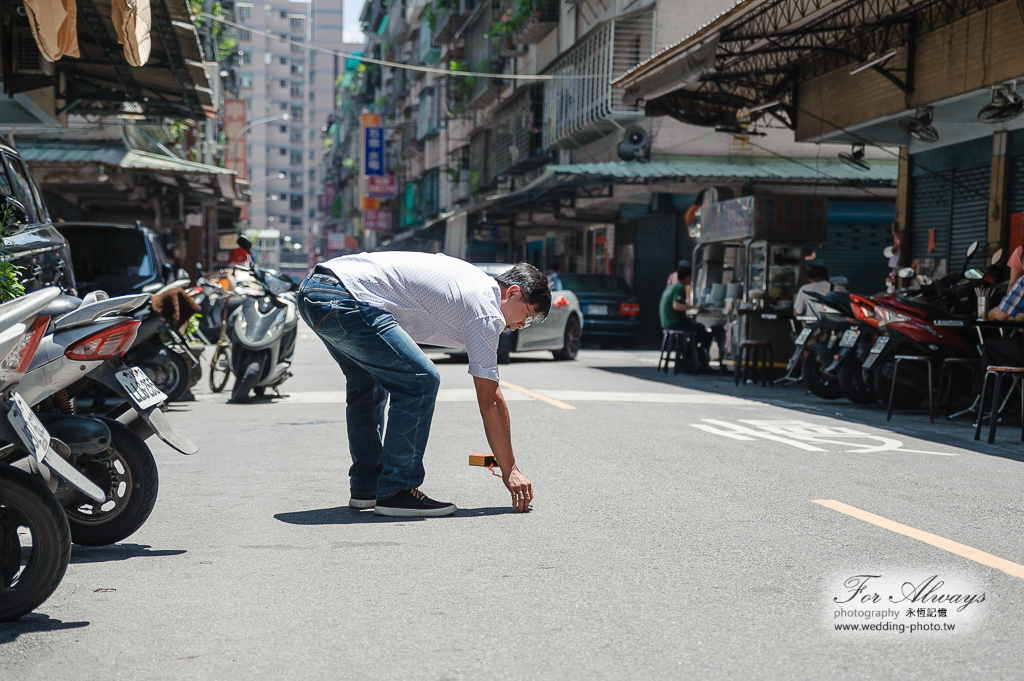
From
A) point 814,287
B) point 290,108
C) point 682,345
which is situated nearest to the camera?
point 814,287

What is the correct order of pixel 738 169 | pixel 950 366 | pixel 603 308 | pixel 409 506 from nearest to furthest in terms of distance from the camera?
pixel 409 506, pixel 950 366, pixel 603 308, pixel 738 169

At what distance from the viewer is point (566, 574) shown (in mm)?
4500

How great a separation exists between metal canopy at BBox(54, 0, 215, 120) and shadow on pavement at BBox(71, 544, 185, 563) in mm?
10289

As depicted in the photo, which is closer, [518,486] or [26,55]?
[518,486]

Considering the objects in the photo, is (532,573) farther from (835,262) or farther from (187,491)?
(835,262)

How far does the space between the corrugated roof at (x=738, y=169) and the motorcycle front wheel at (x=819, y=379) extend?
11.3m

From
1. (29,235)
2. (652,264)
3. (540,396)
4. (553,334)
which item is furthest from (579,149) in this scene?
(29,235)

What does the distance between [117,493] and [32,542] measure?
1.17m

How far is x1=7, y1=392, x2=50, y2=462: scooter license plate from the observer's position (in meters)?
4.07

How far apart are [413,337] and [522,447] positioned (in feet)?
9.41

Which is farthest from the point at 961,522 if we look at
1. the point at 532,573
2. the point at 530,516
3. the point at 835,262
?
the point at 835,262

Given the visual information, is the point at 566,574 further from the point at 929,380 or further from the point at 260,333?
the point at 929,380

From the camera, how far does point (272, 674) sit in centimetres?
331

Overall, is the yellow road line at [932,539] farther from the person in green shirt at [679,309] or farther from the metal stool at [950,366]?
the person in green shirt at [679,309]
